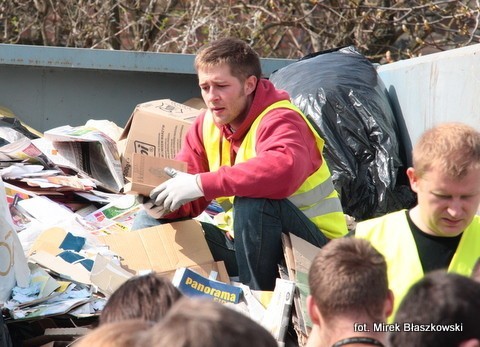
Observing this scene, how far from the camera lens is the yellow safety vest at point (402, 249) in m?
2.86

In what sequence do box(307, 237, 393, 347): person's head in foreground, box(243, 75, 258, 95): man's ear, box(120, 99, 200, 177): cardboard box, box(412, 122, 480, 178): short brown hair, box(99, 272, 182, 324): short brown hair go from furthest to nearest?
box(120, 99, 200, 177): cardboard box, box(243, 75, 258, 95): man's ear, box(412, 122, 480, 178): short brown hair, box(307, 237, 393, 347): person's head in foreground, box(99, 272, 182, 324): short brown hair

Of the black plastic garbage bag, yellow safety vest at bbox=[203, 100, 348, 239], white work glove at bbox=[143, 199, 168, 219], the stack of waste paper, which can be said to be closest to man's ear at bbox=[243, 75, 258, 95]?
yellow safety vest at bbox=[203, 100, 348, 239]

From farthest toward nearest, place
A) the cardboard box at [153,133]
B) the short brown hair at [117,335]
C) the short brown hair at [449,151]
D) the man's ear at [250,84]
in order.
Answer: the cardboard box at [153,133] < the man's ear at [250,84] < the short brown hair at [449,151] < the short brown hair at [117,335]

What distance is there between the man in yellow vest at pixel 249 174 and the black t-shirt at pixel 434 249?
906mm

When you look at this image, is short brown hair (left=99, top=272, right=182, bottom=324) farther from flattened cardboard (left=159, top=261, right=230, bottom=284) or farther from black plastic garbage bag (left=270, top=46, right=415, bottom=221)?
black plastic garbage bag (left=270, top=46, right=415, bottom=221)

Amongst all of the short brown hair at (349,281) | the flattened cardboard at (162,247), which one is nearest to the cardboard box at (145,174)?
the flattened cardboard at (162,247)

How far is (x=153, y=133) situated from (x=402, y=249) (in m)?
2.31

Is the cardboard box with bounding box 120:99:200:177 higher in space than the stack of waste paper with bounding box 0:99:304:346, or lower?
higher

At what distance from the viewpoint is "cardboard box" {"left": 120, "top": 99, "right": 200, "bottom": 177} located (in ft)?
16.1

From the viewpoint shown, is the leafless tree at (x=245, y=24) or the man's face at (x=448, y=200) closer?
the man's face at (x=448, y=200)

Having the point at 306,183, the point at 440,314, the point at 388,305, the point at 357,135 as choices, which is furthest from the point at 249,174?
the point at 440,314

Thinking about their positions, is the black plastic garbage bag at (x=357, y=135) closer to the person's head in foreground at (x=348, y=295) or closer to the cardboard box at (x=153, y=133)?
the cardboard box at (x=153, y=133)

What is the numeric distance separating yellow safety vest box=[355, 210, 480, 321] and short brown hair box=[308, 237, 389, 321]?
0.50 meters

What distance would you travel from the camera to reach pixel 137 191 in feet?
12.6
